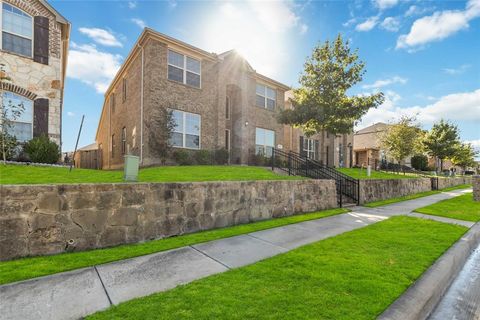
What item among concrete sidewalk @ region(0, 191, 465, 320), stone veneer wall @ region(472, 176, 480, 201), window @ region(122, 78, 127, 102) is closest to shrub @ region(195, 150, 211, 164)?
window @ region(122, 78, 127, 102)

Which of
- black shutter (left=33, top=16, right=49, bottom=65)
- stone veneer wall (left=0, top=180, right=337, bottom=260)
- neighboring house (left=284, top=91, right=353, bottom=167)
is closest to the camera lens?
stone veneer wall (left=0, top=180, right=337, bottom=260)

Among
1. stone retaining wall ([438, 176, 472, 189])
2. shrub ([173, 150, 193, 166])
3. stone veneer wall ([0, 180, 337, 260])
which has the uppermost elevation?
shrub ([173, 150, 193, 166])

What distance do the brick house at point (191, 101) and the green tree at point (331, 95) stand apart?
3122 mm

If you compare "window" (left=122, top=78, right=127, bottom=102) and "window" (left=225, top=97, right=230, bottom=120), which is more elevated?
"window" (left=122, top=78, right=127, bottom=102)

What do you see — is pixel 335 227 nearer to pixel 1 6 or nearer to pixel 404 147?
pixel 1 6

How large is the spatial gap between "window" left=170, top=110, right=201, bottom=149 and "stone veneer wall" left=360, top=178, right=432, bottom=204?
965cm

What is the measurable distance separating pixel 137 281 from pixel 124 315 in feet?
2.76

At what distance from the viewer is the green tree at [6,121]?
848 cm

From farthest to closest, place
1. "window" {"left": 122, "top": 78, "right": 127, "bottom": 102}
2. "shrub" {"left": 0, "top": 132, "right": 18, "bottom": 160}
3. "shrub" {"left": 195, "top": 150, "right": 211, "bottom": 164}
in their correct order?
"window" {"left": 122, "top": 78, "right": 127, "bottom": 102} < "shrub" {"left": 195, "top": 150, "right": 211, "bottom": 164} < "shrub" {"left": 0, "top": 132, "right": 18, "bottom": 160}

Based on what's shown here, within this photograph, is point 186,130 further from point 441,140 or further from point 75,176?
point 441,140

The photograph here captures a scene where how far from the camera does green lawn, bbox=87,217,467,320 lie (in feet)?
8.41

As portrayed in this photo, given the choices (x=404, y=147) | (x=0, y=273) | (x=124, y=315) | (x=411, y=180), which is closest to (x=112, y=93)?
(x=0, y=273)

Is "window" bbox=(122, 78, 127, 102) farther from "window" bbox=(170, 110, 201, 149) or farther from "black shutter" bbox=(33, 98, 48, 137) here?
"black shutter" bbox=(33, 98, 48, 137)

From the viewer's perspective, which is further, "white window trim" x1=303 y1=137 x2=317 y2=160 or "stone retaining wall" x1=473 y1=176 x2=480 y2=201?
"white window trim" x1=303 y1=137 x2=317 y2=160
